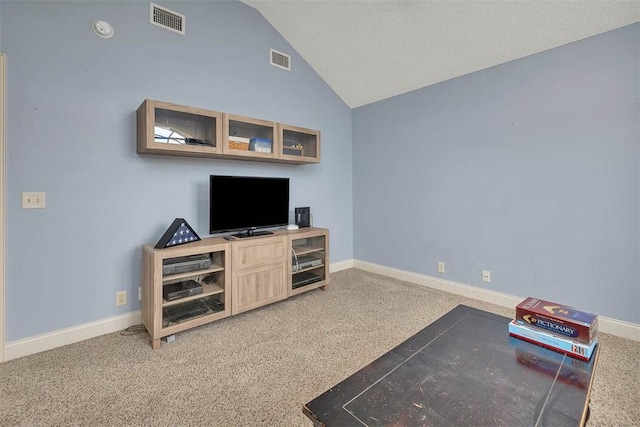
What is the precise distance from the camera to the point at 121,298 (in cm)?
231

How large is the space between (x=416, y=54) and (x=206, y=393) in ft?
11.5

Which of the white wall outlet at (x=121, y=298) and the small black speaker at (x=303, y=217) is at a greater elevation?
the small black speaker at (x=303, y=217)

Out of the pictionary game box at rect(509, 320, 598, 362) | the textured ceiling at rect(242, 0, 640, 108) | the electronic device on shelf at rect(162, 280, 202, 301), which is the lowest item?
the electronic device on shelf at rect(162, 280, 202, 301)

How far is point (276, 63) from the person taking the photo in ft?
10.8

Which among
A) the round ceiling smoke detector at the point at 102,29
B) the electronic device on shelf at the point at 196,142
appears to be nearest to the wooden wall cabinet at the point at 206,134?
the electronic device on shelf at the point at 196,142

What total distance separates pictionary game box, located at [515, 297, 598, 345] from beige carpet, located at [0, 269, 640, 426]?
2.03 ft

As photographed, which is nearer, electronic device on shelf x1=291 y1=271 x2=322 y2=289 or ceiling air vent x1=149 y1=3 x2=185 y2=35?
ceiling air vent x1=149 y1=3 x2=185 y2=35

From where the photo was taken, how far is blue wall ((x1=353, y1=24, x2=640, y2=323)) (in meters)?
2.17

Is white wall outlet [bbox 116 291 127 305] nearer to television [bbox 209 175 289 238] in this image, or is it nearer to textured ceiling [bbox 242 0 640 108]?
television [bbox 209 175 289 238]

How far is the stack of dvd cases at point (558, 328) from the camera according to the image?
1.15m

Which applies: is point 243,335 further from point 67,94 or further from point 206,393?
point 67,94

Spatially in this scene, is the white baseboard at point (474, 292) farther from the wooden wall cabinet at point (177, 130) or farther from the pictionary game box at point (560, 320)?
the wooden wall cabinet at point (177, 130)

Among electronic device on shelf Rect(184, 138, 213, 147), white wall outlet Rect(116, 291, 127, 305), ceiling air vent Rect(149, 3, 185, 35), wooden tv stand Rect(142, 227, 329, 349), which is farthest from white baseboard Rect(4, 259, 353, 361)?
ceiling air vent Rect(149, 3, 185, 35)

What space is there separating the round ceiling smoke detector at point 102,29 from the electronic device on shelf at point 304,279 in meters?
2.72
